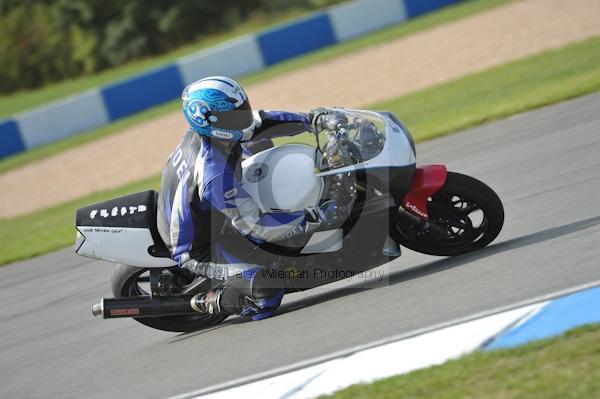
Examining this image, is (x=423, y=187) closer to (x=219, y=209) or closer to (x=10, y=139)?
(x=219, y=209)

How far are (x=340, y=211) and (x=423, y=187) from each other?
55 cm

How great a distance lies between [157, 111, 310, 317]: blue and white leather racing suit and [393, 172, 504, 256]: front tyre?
2.56ft

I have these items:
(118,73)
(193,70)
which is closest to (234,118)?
(193,70)

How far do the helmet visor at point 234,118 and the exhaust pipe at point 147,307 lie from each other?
1.27 metres

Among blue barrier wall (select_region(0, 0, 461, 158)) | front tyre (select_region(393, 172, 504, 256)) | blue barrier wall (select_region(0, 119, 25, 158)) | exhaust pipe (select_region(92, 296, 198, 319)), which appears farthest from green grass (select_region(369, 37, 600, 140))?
blue barrier wall (select_region(0, 119, 25, 158))

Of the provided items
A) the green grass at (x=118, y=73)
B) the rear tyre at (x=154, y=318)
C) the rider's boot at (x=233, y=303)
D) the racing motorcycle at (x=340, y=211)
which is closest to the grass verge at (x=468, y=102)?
the rear tyre at (x=154, y=318)

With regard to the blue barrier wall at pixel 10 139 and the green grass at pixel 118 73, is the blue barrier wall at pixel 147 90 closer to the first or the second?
the blue barrier wall at pixel 10 139

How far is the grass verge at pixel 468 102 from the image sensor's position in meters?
11.7

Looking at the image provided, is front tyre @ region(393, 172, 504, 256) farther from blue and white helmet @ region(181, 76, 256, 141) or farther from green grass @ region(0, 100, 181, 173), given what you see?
green grass @ region(0, 100, 181, 173)

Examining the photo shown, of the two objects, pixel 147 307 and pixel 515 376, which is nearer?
pixel 515 376

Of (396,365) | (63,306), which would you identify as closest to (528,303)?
(396,365)

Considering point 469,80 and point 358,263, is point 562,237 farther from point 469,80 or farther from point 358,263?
point 469,80

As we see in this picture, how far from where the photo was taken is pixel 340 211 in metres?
5.76

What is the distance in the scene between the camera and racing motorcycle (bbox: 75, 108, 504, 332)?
18.6 ft
